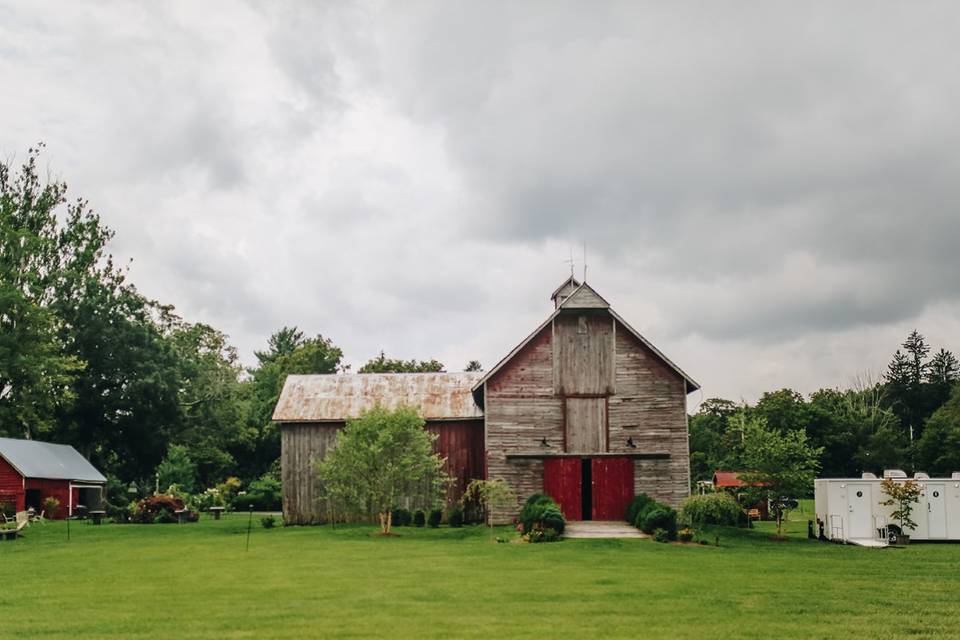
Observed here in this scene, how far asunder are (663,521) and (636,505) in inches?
172

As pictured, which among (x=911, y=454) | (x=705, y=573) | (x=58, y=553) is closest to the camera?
(x=705, y=573)

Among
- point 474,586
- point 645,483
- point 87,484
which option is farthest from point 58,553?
point 87,484

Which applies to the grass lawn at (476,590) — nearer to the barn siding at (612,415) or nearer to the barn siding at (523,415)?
the barn siding at (612,415)

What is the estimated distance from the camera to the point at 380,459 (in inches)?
1511

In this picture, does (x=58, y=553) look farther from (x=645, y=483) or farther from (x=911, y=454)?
(x=911, y=454)

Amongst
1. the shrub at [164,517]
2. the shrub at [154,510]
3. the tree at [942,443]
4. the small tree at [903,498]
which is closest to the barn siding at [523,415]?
the small tree at [903,498]

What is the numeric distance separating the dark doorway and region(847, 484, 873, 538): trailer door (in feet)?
32.3

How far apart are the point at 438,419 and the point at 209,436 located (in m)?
30.2

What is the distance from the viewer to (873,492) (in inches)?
1389

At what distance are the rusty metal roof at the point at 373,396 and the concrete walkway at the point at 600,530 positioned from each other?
26.7ft

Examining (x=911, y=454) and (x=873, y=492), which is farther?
(x=911, y=454)

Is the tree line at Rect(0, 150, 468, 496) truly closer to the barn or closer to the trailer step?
the barn

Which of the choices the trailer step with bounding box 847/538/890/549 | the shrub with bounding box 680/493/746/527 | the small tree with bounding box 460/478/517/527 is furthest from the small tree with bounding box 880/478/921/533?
the small tree with bounding box 460/478/517/527

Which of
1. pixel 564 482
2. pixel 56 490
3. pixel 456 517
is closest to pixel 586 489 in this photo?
pixel 564 482
